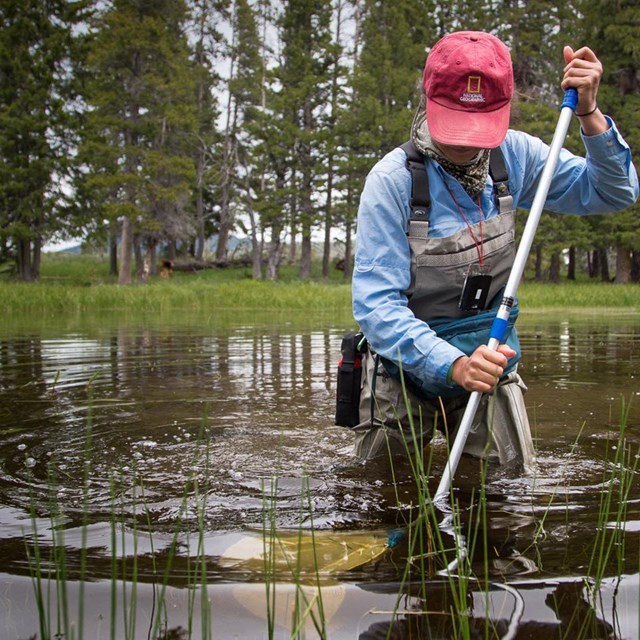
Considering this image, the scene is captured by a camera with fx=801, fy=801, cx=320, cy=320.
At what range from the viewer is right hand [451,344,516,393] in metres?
2.79

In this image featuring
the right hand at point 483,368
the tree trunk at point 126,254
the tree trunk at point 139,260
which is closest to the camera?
the right hand at point 483,368

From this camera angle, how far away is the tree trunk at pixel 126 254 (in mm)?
31781

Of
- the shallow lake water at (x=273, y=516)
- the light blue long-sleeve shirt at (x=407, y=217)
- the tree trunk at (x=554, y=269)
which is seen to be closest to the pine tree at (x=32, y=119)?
the tree trunk at (x=554, y=269)

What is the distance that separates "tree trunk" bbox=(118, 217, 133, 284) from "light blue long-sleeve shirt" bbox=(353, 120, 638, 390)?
94.7ft

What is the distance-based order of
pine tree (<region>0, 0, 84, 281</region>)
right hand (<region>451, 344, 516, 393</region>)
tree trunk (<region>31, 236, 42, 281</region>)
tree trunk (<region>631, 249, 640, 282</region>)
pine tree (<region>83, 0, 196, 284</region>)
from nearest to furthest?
right hand (<region>451, 344, 516, 393</region>) → pine tree (<region>0, 0, 84, 281</region>) → pine tree (<region>83, 0, 196, 284</region>) → tree trunk (<region>31, 236, 42, 281</region>) → tree trunk (<region>631, 249, 640, 282</region>)

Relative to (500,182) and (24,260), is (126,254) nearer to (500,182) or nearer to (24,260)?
(24,260)

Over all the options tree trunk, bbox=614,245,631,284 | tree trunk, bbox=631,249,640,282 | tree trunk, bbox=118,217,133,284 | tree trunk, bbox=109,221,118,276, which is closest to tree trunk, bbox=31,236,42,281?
tree trunk, bbox=118,217,133,284

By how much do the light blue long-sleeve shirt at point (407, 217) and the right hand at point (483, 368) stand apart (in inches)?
4.8

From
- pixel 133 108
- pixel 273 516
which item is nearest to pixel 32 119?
pixel 133 108

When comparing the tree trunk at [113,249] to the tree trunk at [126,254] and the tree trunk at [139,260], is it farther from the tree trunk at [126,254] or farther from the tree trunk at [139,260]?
the tree trunk at [126,254]

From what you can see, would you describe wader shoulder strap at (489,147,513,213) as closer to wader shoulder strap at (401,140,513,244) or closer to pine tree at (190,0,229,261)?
wader shoulder strap at (401,140,513,244)

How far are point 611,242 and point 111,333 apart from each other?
26.6m

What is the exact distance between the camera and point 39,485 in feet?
11.6

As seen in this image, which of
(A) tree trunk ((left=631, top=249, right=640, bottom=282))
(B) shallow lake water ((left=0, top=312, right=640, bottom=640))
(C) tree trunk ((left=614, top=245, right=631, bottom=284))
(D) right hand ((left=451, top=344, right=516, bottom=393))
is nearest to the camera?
(B) shallow lake water ((left=0, top=312, right=640, bottom=640))
